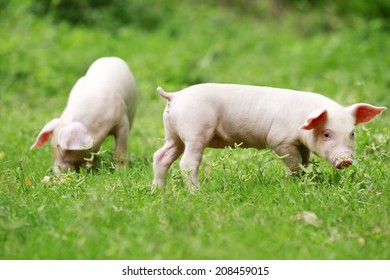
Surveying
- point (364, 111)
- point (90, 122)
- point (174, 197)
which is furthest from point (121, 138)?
point (364, 111)

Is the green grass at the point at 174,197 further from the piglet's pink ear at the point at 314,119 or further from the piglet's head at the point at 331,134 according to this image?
the piglet's pink ear at the point at 314,119

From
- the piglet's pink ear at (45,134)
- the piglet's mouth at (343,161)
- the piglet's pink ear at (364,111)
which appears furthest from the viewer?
the piglet's pink ear at (45,134)

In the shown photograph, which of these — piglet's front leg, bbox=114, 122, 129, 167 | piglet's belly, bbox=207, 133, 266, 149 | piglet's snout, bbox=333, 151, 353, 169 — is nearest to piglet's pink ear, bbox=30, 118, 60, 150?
piglet's front leg, bbox=114, 122, 129, 167

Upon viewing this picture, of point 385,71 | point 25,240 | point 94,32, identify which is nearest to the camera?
point 25,240

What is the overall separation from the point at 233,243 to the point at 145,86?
18.8 feet

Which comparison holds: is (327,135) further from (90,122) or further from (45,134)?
(45,134)

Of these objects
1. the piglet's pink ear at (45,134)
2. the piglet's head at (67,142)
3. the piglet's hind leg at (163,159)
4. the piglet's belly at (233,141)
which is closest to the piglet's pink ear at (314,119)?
the piglet's belly at (233,141)

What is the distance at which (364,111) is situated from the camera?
15.8 feet

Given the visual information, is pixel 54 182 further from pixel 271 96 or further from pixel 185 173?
pixel 271 96

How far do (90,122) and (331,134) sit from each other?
2119mm

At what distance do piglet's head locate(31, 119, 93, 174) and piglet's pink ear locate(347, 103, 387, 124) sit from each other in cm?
206

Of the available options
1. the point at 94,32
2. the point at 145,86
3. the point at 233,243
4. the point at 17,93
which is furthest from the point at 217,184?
the point at 94,32

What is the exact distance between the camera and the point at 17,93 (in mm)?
9148

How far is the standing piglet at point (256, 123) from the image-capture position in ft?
15.0
